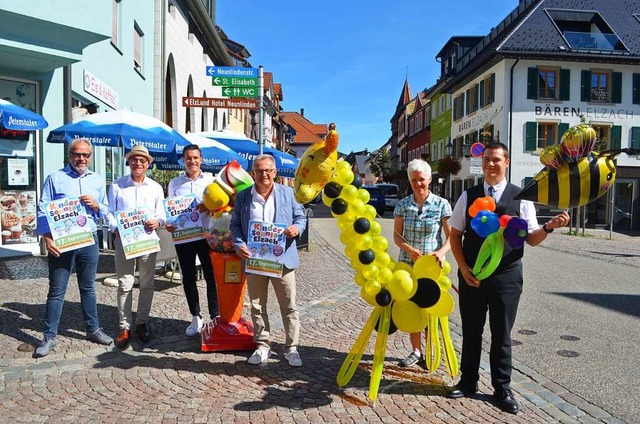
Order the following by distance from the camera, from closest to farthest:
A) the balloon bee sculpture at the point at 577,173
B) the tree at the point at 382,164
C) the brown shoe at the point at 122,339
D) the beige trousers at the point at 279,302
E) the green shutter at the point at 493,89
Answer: the balloon bee sculpture at the point at 577,173
the beige trousers at the point at 279,302
the brown shoe at the point at 122,339
the green shutter at the point at 493,89
the tree at the point at 382,164

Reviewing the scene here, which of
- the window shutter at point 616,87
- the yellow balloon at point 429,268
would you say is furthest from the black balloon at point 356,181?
the window shutter at point 616,87

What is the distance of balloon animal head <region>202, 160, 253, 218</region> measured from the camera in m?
4.54

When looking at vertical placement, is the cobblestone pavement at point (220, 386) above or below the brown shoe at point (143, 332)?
below

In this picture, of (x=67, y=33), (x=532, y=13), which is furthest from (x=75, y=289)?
(x=532, y=13)

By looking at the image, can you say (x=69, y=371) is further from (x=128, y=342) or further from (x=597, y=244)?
(x=597, y=244)

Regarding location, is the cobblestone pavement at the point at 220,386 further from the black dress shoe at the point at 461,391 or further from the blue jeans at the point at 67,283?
the blue jeans at the point at 67,283

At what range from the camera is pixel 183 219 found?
4961 millimetres

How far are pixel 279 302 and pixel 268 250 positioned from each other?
529 millimetres

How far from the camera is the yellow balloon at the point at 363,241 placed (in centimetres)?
371

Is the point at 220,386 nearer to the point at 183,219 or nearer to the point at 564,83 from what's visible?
the point at 183,219

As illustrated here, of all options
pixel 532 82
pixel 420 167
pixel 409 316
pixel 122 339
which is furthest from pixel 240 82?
pixel 532 82

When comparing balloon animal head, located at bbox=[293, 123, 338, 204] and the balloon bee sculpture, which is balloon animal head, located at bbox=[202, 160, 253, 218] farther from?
the balloon bee sculpture

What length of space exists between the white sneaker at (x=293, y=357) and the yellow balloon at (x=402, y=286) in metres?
1.19

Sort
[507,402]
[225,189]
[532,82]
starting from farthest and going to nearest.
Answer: [532,82] < [225,189] < [507,402]
